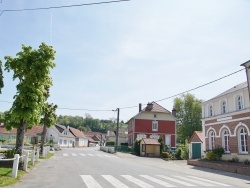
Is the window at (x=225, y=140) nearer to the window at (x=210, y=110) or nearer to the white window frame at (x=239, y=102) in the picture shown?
the white window frame at (x=239, y=102)

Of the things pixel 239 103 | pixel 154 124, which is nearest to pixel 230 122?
pixel 239 103

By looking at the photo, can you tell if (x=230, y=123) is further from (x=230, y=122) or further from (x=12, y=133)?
(x=12, y=133)

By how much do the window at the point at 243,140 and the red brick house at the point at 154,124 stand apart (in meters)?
28.0

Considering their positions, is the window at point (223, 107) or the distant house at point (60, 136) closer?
the window at point (223, 107)

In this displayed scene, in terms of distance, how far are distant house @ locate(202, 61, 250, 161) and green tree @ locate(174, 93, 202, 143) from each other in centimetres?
3896

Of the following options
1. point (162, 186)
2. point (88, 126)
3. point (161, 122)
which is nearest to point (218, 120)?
point (162, 186)

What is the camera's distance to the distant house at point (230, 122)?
23.2 m

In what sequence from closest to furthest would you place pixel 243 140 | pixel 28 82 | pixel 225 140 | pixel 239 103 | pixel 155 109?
pixel 28 82 < pixel 243 140 < pixel 239 103 < pixel 225 140 < pixel 155 109

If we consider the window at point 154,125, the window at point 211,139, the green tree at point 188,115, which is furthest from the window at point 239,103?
the green tree at point 188,115

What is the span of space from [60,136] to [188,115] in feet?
121

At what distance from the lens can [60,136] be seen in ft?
237

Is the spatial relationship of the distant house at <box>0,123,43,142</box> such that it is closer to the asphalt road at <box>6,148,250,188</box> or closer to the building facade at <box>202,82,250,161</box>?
the building facade at <box>202,82,250,161</box>

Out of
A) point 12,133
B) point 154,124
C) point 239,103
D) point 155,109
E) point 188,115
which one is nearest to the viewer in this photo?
point 239,103

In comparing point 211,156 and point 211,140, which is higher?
point 211,140
